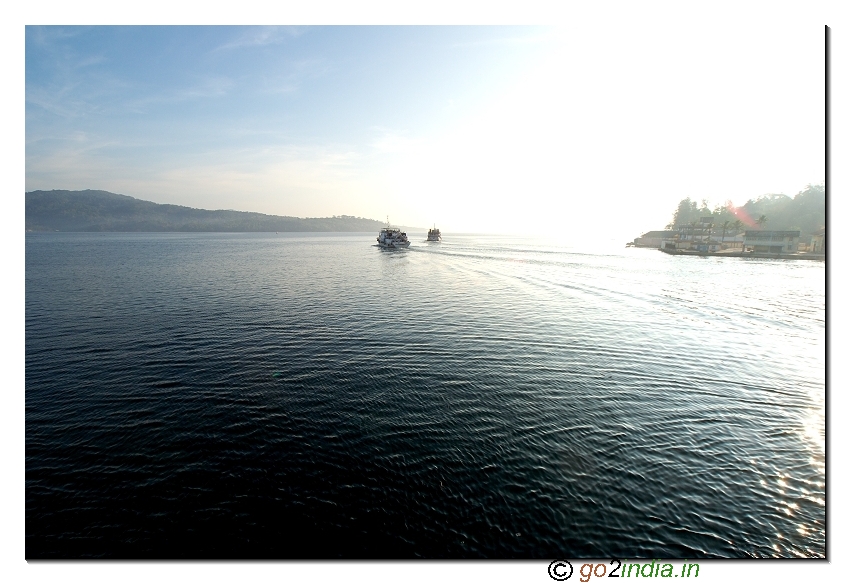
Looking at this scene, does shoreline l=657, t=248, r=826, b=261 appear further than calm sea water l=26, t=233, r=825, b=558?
Yes

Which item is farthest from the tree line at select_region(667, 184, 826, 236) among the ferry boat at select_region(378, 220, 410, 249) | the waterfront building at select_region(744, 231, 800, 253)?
the ferry boat at select_region(378, 220, 410, 249)

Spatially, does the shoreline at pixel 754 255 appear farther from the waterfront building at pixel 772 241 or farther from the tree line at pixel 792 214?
the tree line at pixel 792 214

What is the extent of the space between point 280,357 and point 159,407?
945 centimetres
